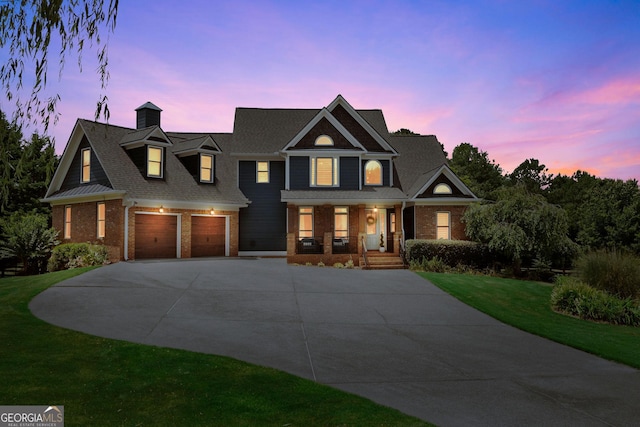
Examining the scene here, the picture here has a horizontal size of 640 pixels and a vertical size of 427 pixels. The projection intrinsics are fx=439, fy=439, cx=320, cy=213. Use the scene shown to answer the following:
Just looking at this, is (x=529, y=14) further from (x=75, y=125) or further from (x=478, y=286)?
(x=75, y=125)

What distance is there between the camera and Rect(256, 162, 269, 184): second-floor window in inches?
1051

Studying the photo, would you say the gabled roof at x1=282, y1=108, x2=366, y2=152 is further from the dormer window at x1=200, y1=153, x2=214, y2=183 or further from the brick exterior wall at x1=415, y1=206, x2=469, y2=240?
the brick exterior wall at x1=415, y1=206, x2=469, y2=240

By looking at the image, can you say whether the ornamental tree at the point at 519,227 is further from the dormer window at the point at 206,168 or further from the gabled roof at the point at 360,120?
the dormer window at the point at 206,168

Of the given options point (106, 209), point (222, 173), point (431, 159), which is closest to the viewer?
point (106, 209)

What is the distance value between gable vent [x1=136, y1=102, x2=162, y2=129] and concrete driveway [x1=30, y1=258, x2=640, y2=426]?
1267 cm

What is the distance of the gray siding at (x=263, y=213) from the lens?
26.4 meters

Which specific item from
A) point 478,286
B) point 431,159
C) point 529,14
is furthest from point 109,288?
point 431,159

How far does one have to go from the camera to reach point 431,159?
2942cm

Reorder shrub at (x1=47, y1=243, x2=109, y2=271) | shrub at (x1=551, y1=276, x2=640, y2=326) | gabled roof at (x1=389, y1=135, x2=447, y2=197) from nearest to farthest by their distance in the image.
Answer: shrub at (x1=551, y1=276, x2=640, y2=326)
shrub at (x1=47, y1=243, x2=109, y2=271)
gabled roof at (x1=389, y1=135, x2=447, y2=197)

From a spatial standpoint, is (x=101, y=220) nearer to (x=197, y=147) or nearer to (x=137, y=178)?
(x=137, y=178)

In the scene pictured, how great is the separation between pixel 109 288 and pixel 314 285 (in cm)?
682

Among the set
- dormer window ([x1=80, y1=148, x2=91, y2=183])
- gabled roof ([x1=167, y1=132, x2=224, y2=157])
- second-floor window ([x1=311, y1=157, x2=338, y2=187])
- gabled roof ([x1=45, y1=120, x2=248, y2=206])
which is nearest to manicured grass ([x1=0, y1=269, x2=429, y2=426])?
gabled roof ([x1=45, y1=120, x2=248, y2=206])

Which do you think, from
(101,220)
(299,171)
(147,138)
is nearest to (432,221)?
(299,171)

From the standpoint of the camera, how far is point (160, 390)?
6223 mm
